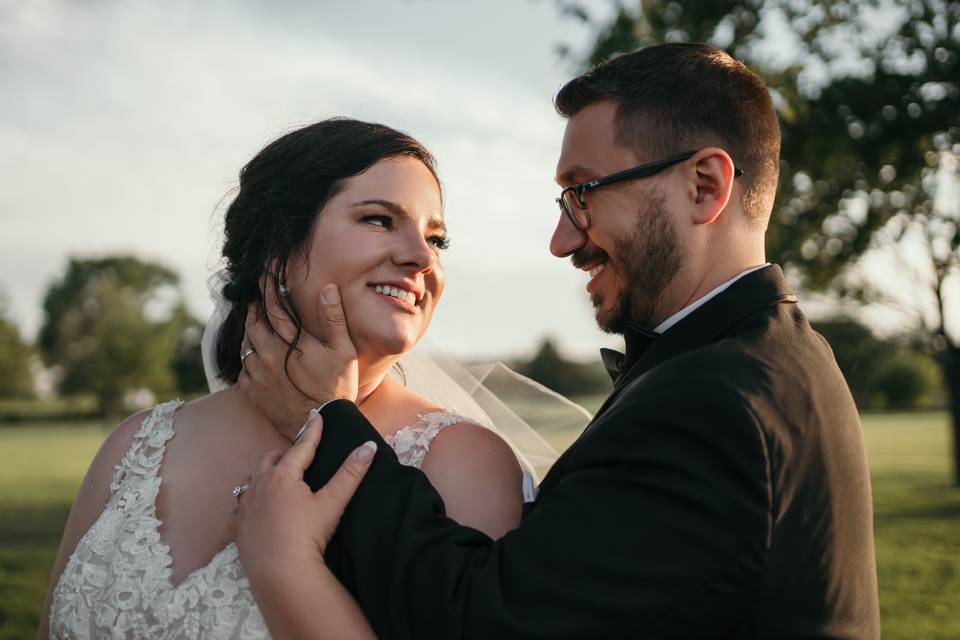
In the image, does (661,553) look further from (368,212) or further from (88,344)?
(88,344)

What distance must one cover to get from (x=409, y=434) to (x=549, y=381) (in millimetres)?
41969

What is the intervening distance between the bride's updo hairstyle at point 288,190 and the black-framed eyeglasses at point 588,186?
77 cm

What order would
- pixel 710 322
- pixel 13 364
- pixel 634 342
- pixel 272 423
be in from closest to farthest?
pixel 710 322, pixel 634 342, pixel 272 423, pixel 13 364

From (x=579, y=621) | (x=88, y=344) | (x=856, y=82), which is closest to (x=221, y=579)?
(x=579, y=621)

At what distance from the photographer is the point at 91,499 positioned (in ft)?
11.4

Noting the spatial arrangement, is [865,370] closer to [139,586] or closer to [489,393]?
[489,393]

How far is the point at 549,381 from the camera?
147 ft

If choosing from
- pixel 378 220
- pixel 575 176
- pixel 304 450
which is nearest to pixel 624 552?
pixel 304 450

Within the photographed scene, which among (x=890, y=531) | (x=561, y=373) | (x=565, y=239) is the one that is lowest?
(x=561, y=373)

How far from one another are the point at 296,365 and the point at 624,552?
140 cm

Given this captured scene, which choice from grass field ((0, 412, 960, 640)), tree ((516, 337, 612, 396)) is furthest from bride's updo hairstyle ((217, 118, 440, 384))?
tree ((516, 337, 612, 396))

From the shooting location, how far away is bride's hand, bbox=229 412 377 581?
8.04 ft

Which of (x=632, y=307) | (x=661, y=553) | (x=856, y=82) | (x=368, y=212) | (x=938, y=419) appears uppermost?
(x=856, y=82)

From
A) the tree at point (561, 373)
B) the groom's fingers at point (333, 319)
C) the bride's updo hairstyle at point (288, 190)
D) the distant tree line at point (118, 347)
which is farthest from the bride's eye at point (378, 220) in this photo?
the distant tree line at point (118, 347)
